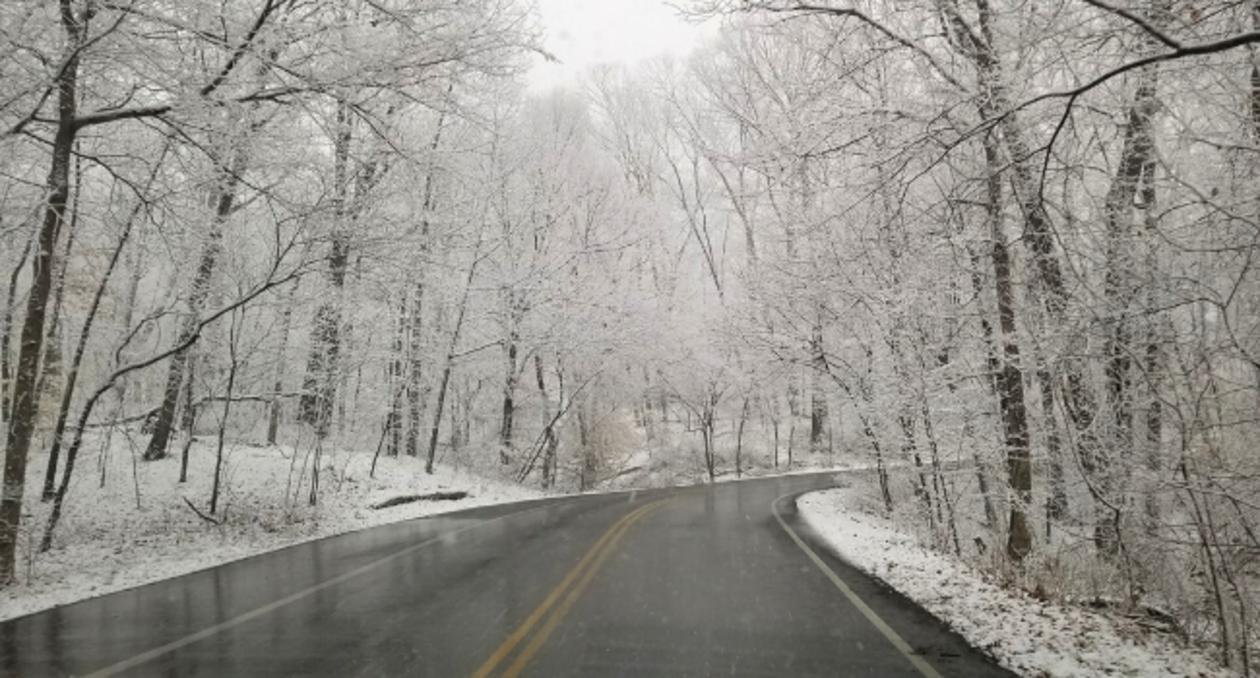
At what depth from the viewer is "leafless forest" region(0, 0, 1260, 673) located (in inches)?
235

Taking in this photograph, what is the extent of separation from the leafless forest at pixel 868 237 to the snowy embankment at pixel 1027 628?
40 centimetres

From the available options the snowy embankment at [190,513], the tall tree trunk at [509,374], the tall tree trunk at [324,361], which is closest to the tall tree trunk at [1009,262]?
the snowy embankment at [190,513]

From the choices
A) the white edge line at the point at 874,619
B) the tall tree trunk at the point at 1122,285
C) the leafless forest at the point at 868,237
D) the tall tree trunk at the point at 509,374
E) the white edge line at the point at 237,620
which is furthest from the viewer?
the tall tree trunk at the point at 509,374

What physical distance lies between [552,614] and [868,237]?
9.66 m

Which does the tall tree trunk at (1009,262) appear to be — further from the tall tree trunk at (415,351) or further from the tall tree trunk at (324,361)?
the tall tree trunk at (415,351)

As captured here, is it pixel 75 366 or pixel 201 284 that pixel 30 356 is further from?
pixel 201 284

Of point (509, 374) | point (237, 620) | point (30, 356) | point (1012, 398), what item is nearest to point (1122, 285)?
point (1012, 398)

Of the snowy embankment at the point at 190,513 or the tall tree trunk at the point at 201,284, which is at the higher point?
the tall tree trunk at the point at 201,284

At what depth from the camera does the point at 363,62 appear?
26.9 feet

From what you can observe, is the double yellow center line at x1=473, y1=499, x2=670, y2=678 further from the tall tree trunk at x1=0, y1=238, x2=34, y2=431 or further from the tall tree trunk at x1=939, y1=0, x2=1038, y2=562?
the tall tree trunk at x1=0, y1=238, x2=34, y2=431

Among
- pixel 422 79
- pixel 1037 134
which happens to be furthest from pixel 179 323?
pixel 1037 134

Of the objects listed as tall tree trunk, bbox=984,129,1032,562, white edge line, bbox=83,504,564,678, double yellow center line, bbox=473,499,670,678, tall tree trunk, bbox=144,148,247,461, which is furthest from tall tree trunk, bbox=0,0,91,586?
tall tree trunk, bbox=984,129,1032,562

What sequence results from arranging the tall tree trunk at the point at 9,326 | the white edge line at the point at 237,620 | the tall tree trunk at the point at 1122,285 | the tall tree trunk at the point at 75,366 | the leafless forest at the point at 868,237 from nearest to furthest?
the white edge line at the point at 237,620, the leafless forest at the point at 868,237, the tall tree trunk at the point at 1122,285, the tall tree trunk at the point at 75,366, the tall tree trunk at the point at 9,326

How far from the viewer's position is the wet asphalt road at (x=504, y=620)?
5.55 meters
